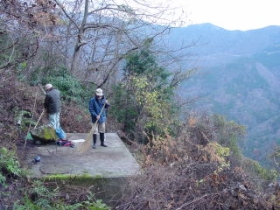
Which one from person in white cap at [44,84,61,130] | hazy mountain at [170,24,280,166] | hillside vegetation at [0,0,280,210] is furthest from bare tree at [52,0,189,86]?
hazy mountain at [170,24,280,166]

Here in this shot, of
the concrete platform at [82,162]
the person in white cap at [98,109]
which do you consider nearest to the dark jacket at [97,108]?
the person in white cap at [98,109]

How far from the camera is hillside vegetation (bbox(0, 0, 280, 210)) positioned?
5867 mm

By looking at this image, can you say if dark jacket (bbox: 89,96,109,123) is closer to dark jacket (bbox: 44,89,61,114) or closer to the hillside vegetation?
dark jacket (bbox: 44,89,61,114)

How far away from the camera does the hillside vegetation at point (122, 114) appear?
5867mm

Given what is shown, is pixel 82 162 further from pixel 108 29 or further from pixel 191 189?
pixel 108 29

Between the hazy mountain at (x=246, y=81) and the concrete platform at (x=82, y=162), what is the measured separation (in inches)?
1377

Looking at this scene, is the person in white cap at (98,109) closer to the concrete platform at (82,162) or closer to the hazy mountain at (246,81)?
the concrete platform at (82,162)

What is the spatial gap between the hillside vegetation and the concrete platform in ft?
0.87

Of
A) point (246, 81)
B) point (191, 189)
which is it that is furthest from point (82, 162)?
point (246, 81)

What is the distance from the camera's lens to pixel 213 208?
18.9 ft

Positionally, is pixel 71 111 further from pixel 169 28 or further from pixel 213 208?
pixel 213 208

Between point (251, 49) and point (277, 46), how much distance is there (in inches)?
452

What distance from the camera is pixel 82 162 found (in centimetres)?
718

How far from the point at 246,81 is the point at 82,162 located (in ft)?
249
